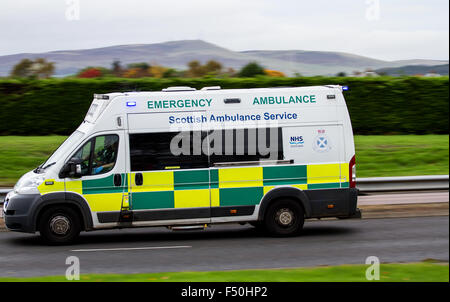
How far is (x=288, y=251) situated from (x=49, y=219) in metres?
3.80

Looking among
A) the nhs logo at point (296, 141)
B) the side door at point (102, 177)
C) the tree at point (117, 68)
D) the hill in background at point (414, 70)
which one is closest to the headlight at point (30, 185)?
the side door at point (102, 177)

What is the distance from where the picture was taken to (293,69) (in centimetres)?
2383

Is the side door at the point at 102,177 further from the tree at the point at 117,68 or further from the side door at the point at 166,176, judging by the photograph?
the tree at the point at 117,68

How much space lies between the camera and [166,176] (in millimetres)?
11352

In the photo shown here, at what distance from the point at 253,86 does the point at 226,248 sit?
11702mm

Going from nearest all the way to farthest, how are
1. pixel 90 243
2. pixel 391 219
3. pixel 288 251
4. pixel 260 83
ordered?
pixel 288 251, pixel 90 243, pixel 391 219, pixel 260 83

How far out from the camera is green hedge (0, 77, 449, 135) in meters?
20.3

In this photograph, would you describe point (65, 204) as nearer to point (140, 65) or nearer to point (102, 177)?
point (102, 177)

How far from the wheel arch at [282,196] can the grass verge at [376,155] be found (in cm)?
695

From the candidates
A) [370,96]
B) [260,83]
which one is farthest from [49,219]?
[370,96]

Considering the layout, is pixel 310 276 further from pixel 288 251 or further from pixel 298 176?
pixel 298 176

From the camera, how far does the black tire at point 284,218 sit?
11758 mm

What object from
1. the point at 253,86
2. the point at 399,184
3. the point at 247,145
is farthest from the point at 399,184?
the point at 253,86

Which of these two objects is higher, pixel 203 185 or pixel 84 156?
pixel 84 156
